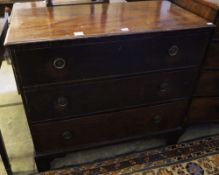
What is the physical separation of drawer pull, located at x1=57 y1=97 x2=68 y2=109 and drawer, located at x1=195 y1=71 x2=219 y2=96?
790mm

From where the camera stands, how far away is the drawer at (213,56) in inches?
49.1

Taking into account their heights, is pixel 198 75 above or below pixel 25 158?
above

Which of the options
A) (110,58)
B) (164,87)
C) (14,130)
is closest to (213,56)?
(164,87)

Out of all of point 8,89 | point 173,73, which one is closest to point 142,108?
point 173,73

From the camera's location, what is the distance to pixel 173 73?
1247 mm

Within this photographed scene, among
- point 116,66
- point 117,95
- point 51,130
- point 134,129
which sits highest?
point 116,66

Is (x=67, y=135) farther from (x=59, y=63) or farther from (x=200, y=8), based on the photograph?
(x=200, y=8)

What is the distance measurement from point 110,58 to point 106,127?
43 centimetres

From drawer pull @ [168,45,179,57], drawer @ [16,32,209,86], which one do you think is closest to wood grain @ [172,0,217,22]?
drawer @ [16,32,209,86]

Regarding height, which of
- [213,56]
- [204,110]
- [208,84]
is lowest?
[204,110]

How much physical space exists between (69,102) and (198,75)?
74 cm

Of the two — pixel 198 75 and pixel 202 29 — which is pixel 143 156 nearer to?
pixel 198 75

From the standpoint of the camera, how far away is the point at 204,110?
5.01 feet

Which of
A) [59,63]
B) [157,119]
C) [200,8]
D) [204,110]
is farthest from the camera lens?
[204,110]
